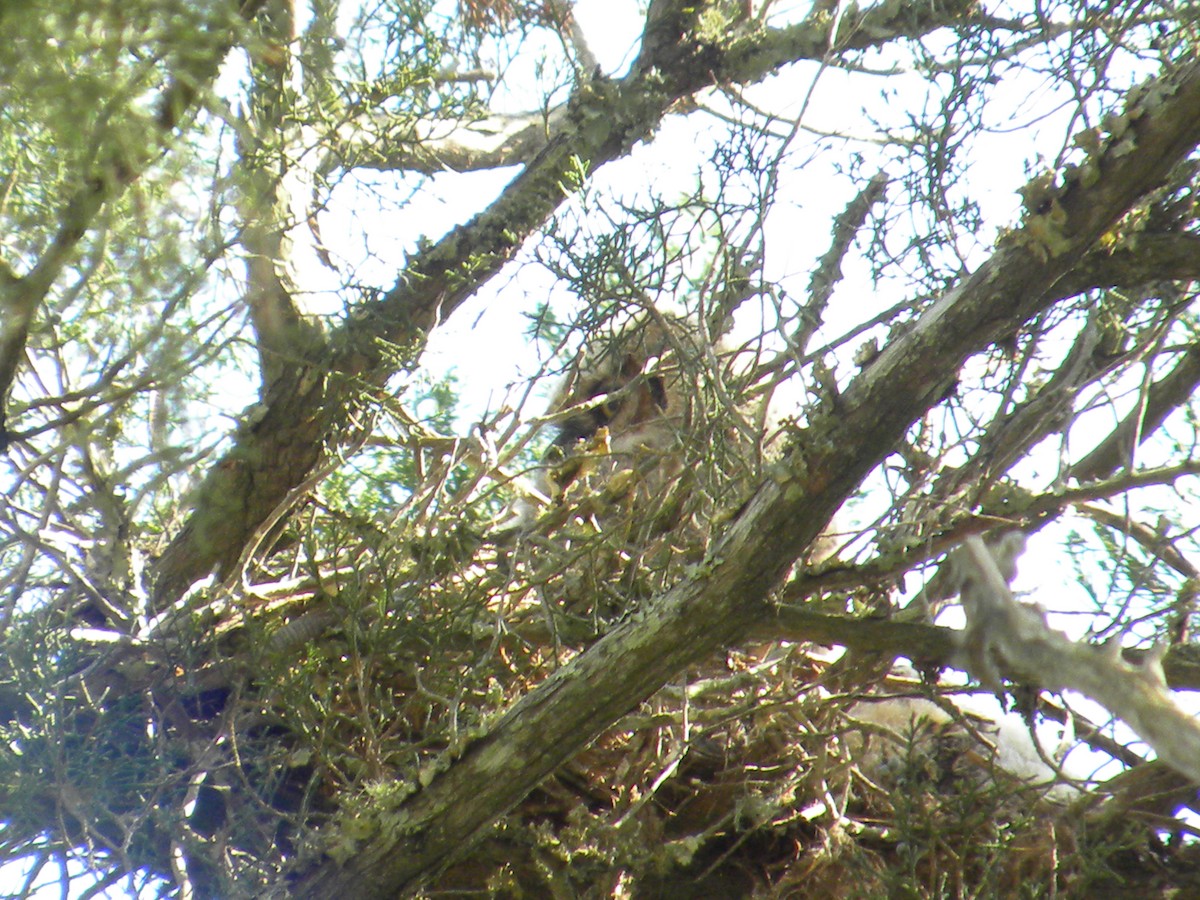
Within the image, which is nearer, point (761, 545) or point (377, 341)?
point (761, 545)

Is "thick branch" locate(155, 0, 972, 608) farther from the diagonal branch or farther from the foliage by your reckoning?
the diagonal branch

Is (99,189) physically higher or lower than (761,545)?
higher

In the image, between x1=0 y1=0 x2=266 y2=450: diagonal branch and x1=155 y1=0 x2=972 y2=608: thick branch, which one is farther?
x1=155 y1=0 x2=972 y2=608: thick branch

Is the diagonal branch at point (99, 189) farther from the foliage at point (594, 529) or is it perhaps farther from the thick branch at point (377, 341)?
the thick branch at point (377, 341)

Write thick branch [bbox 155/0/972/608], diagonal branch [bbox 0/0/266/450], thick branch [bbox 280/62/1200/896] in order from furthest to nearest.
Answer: thick branch [bbox 155/0/972/608] → thick branch [bbox 280/62/1200/896] → diagonal branch [bbox 0/0/266/450]

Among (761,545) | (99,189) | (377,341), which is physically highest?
(377,341)

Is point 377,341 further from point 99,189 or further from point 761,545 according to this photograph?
point 99,189

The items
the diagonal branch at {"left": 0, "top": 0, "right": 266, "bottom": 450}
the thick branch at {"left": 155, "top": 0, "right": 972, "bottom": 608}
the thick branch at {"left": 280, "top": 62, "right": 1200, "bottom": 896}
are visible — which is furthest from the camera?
the thick branch at {"left": 155, "top": 0, "right": 972, "bottom": 608}

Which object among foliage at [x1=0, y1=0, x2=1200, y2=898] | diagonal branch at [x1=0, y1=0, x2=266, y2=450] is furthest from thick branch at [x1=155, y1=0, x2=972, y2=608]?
diagonal branch at [x1=0, y1=0, x2=266, y2=450]

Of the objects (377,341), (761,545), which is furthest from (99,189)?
(377,341)

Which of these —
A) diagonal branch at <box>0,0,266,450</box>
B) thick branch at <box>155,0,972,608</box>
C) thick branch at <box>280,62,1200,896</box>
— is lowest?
thick branch at <box>280,62,1200,896</box>

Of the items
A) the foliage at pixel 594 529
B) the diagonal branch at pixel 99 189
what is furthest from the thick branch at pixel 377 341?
the diagonal branch at pixel 99 189

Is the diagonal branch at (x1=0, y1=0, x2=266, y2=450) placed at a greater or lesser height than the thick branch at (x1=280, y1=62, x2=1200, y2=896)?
greater

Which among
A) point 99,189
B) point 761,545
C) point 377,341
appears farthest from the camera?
point 377,341
